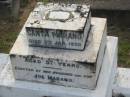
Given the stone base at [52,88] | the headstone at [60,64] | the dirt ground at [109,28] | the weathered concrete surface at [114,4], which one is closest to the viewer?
the headstone at [60,64]

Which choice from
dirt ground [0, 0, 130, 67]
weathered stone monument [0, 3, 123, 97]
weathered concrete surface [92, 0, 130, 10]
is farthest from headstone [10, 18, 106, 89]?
weathered concrete surface [92, 0, 130, 10]

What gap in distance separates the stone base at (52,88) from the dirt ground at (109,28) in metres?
1.75

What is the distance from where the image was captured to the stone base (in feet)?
11.6

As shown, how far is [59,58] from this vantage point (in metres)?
3.44

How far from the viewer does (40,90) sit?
3607mm

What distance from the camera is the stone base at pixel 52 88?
139 inches

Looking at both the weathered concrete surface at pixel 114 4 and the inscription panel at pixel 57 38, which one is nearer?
the inscription panel at pixel 57 38

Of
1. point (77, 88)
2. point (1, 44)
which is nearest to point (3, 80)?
point (77, 88)

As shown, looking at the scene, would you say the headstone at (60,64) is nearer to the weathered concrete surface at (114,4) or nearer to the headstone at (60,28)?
the headstone at (60,28)

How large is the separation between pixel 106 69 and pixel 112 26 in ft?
8.10

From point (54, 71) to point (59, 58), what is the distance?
0.18m

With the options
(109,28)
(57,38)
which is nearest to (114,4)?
(109,28)

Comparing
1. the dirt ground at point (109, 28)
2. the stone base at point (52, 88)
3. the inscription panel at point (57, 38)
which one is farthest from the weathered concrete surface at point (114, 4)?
the inscription panel at point (57, 38)

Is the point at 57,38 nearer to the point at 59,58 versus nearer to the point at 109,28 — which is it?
the point at 59,58
